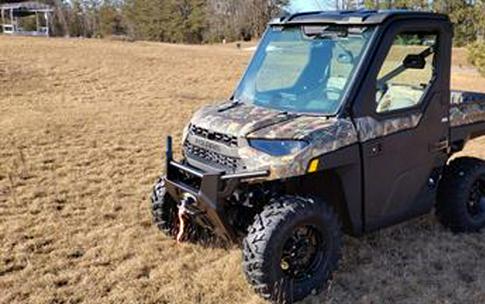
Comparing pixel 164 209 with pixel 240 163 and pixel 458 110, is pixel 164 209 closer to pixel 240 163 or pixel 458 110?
pixel 240 163

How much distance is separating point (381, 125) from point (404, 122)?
241mm

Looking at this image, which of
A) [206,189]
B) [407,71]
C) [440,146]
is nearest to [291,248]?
[206,189]

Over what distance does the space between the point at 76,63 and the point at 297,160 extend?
55.5 feet

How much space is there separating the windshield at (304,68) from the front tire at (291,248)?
2.29 ft

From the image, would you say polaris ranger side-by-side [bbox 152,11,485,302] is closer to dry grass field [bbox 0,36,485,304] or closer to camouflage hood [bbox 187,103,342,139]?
camouflage hood [bbox 187,103,342,139]

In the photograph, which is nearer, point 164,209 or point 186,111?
point 164,209

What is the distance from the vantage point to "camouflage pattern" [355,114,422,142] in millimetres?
3758

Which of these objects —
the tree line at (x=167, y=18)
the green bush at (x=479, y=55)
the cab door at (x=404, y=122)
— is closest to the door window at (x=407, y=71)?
the cab door at (x=404, y=122)

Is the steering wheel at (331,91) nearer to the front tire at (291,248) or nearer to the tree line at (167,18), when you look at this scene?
the front tire at (291,248)

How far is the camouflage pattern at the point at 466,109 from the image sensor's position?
4527 mm

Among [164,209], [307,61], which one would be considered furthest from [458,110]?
[164,209]

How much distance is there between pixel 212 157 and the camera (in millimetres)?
3855

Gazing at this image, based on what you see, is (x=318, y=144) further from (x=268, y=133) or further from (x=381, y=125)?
(x=381, y=125)

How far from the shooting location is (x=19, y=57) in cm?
1923
